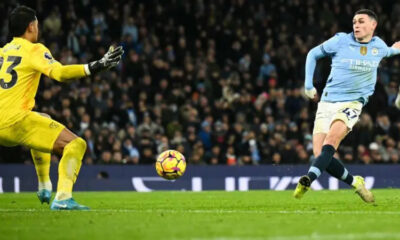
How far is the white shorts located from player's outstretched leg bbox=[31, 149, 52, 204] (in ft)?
12.3

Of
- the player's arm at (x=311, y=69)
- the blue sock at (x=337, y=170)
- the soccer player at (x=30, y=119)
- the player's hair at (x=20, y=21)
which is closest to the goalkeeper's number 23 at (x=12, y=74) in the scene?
the soccer player at (x=30, y=119)

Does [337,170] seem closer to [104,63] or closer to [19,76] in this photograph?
[104,63]

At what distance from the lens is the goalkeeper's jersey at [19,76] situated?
1009cm

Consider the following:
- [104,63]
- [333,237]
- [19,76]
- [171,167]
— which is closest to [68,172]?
[19,76]

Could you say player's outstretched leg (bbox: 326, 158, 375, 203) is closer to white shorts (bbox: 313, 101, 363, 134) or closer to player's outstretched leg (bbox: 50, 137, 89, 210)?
white shorts (bbox: 313, 101, 363, 134)

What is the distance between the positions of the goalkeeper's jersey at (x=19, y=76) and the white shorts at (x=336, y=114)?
3.89m

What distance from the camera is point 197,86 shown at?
23406 mm

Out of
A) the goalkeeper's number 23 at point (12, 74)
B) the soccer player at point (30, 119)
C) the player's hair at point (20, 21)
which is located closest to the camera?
the soccer player at point (30, 119)

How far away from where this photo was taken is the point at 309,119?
23.3 m

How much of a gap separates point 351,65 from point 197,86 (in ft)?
39.4

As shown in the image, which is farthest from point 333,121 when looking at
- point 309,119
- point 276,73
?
point 276,73

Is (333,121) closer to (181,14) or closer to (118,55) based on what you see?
(118,55)

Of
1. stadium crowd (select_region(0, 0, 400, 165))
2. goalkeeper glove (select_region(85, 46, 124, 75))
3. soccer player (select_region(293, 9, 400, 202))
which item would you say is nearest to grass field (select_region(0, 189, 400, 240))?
soccer player (select_region(293, 9, 400, 202))

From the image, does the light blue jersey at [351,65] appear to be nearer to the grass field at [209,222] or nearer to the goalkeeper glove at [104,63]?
the grass field at [209,222]
